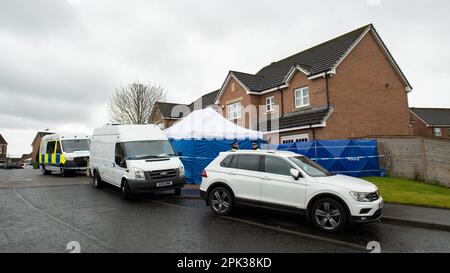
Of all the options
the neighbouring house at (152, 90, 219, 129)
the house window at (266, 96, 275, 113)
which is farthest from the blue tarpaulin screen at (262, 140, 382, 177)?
the neighbouring house at (152, 90, 219, 129)

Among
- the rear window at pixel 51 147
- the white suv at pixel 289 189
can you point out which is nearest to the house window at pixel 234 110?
the rear window at pixel 51 147

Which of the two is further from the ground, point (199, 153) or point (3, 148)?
point (3, 148)

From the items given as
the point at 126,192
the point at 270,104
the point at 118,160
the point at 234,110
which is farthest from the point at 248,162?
the point at 234,110

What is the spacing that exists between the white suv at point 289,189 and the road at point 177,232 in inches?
15.8

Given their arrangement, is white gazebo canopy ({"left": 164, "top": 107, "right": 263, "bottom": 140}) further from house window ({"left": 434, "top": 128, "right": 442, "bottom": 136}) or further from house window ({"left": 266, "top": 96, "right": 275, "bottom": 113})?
house window ({"left": 434, "top": 128, "right": 442, "bottom": 136})

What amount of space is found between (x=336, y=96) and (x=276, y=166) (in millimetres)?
13844

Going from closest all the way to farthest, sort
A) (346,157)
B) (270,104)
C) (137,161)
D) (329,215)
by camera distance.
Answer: (329,215) → (137,161) → (346,157) → (270,104)

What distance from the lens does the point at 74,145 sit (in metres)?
19.0

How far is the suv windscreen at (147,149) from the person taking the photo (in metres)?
10.4

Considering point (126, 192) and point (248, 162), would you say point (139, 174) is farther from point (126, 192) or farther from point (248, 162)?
point (248, 162)

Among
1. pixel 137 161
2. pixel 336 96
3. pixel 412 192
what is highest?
pixel 336 96

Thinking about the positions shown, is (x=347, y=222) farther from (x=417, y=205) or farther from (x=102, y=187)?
(x=102, y=187)
